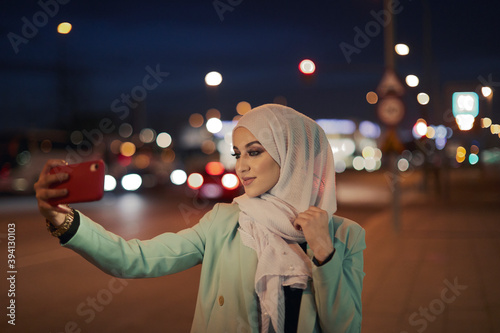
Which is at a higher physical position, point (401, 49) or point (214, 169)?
point (401, 49)

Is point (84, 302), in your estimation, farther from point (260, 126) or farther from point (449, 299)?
point (260, 126)

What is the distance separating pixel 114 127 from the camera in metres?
68.8

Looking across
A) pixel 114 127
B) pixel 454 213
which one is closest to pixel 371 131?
pixel 114 127

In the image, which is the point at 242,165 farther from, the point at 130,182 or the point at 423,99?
the point at 130,182

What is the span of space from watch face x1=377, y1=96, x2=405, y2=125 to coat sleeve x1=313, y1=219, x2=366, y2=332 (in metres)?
9.93

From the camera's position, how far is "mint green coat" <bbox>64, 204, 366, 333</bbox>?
8.04 feet

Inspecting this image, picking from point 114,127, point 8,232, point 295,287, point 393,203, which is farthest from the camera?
point 114,127

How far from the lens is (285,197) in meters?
2.69

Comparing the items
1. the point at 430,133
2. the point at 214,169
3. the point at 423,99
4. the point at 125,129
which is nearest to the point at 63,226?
the point at 214,169

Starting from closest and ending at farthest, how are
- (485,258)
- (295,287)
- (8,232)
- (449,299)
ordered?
(295,287) < (449,299) < (485,258) < (8,232)

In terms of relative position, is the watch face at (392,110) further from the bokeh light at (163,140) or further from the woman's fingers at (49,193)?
the bokeh light at (163,140)

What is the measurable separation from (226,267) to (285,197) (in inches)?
15.5

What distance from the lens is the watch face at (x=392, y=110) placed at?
1216 centimetres

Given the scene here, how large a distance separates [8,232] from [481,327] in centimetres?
1232
